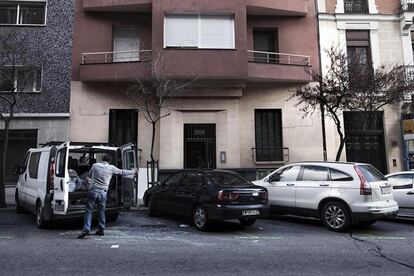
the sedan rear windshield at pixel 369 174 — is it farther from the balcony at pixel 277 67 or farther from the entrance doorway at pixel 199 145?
the entrance doorway at pixel 199 145

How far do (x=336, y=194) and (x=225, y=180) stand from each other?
2.70 metres

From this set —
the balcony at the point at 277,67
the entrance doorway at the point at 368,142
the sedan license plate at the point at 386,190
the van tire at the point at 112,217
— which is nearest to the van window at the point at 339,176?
the sedan license plate at the point at 386,190

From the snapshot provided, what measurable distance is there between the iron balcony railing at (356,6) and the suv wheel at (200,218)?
45.8ft

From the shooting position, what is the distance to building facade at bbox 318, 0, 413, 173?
18062 mm

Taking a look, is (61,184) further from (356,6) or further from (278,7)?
(356,6)

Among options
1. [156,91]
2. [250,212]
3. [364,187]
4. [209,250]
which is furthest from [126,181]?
[156,91]

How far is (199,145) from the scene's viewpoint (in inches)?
689

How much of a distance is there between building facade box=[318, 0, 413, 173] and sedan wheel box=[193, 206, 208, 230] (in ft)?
33.1

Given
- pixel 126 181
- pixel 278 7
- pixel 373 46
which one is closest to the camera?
pixel 126 181

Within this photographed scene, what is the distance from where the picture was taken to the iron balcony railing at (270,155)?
57.9 feet

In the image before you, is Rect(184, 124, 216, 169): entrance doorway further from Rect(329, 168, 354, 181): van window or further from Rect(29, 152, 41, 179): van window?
Rect(329, 168, 354, 181): van window

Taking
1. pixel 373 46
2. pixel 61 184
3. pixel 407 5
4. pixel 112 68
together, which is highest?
pixel 407 5

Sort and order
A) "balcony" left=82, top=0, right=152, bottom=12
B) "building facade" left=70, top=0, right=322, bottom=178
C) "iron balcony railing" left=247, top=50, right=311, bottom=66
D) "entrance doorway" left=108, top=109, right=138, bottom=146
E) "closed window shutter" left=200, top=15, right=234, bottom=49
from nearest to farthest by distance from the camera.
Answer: "building facade" left=70, top=0, right=322, bottom=178, "closed window shutter" left=200, top=15, right=234, bottom=49, "balcony" left=82, top=0, right=152, bottom=12, "entrance doorway" left=108, top=109, right=138, bottom=146, "iron balcony railing" left=247, top=50, right=311, bottom=66

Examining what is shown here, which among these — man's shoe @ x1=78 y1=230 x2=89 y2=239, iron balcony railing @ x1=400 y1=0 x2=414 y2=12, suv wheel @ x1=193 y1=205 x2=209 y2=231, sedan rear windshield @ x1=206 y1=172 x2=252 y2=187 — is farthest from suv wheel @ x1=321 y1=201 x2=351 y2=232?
iron balcony railing @ x1=400 y1=0 x2=414 y2=12
